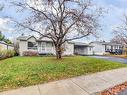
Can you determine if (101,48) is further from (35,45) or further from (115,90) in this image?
(115,90)

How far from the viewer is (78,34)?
19.4 metres

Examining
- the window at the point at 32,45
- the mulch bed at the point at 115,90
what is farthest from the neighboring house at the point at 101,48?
the mulch bed at the point at 115,90

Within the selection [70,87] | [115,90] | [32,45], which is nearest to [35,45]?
[32,45]

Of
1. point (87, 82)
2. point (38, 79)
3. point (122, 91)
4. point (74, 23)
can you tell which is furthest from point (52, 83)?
point (74, 23)

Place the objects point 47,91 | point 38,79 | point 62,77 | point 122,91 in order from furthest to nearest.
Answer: point 62,77
point 38,79
point 122,91
point 47,91

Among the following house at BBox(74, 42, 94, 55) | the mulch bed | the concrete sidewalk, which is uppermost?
house at BBox(74, 42, 94, 55)

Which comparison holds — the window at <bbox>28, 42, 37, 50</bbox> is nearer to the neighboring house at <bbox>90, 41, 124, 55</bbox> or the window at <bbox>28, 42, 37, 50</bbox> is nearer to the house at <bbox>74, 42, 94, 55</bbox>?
the house at <bbox>74, 42, 94, 55</bbox>

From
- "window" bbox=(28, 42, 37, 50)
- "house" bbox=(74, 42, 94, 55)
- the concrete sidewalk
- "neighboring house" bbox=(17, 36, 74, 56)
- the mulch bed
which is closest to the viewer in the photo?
the concrete sidewalk

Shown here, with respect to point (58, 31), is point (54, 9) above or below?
above

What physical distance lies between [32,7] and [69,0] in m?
4.34

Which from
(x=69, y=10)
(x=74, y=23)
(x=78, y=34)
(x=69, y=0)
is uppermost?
(x=69, y=0)

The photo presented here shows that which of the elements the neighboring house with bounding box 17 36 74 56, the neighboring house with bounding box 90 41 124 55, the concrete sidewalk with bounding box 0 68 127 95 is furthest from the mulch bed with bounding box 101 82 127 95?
the neighboring house with bounding box 90 41 124 55

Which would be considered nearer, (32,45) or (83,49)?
(32,45)

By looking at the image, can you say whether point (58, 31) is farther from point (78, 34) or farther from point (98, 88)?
point (98, 88)
